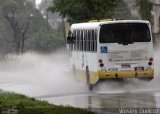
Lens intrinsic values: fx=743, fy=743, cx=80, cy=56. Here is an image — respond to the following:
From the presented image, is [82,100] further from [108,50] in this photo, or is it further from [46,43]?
[46,43]

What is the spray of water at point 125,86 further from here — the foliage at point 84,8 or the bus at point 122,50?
the foliage at point 84,8

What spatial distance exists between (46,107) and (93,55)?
11.8m

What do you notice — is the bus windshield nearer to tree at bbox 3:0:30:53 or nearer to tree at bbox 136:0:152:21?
tree at bbox 136:0:152:21

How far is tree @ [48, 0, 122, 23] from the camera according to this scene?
48.1m

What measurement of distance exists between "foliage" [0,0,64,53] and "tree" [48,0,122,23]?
144 ft

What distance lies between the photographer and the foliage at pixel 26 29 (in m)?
98.0

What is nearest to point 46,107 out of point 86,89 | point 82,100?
point 82,100

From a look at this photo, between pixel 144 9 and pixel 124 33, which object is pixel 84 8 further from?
pixel 144 9

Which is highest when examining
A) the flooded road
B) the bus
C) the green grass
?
the bus

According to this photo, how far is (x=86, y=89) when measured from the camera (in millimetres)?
30906

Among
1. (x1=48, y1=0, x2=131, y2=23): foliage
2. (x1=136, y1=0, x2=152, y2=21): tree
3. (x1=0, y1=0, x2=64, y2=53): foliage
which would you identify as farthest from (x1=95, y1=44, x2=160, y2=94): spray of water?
(x1=0, y1=0, x2=64, y2=53): foliage

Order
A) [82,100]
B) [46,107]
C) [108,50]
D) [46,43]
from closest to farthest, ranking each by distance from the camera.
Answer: [46,107] < [82,100] < [108,50] < [46,43]

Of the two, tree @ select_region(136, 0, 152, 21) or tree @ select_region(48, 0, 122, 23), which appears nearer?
tree @ select_region(48, 0, 122, 23)

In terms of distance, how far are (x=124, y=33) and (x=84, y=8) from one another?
63.7ft
